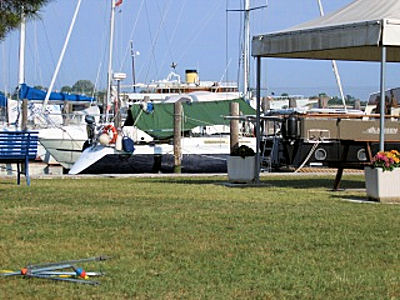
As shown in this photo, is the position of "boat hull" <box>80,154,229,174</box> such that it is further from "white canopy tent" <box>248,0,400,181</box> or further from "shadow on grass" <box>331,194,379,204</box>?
"shadow on grass" <box>331,194,379,204</box>

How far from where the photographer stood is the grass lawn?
7074mm

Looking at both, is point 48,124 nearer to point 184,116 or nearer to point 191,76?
point 184,116

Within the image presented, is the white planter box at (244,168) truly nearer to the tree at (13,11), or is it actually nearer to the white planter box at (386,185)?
the white planter box at (386,185)

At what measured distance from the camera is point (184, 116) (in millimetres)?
31828

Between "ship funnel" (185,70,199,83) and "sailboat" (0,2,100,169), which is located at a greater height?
"ship funnel" (185,70,199,83)

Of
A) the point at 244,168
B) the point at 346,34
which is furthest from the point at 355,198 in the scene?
the point at 244,168

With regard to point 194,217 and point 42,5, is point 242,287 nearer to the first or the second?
point 194,217

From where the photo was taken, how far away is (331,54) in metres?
19.3

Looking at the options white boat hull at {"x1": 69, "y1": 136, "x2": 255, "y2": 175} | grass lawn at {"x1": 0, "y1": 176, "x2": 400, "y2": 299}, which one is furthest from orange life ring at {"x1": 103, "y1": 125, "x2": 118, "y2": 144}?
grass lawn at {"x1": 0, "y1": 176, "x2": 400, "y2": 299}

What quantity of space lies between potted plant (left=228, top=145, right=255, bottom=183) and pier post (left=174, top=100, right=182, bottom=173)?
31.1 ft

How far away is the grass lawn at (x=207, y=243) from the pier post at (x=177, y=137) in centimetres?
1226

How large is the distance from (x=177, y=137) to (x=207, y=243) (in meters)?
18.7

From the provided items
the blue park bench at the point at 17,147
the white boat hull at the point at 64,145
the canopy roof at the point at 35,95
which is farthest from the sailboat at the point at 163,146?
the blue park bench at the point at 17,147

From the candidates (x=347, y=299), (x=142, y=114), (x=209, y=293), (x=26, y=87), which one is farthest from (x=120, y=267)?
(x=26, y=87)
